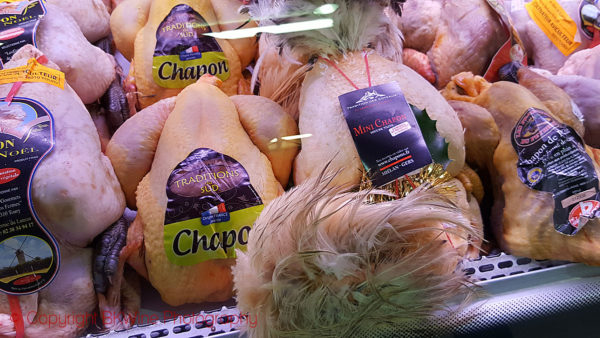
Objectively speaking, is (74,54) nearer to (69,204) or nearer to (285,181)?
(69,204)

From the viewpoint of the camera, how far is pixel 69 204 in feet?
2.66

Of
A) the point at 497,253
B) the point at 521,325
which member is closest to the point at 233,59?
the point at 497,253

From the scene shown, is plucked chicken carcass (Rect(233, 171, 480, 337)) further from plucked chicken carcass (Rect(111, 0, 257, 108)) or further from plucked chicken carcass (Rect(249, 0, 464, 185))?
plucked chicken carcass (Rect(111, 0, 257, 108))

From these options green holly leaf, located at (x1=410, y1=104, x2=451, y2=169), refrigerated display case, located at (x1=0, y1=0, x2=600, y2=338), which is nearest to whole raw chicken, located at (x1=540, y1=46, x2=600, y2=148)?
refrigerated display case, located at (x1=0, y1=0, x2=600, y2=338)

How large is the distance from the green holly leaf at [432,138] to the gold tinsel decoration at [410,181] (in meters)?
0.02

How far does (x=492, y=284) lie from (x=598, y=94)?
64 centimetres

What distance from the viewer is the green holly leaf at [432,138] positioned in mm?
884

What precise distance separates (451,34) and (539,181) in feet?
1.86

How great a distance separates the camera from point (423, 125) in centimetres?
89

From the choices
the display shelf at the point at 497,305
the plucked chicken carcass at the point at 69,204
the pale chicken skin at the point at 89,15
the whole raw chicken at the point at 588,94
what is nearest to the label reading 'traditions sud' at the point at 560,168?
the display shelf at the point at 497,305

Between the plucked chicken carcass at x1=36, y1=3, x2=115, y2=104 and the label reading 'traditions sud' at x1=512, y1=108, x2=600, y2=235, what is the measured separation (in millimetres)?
974

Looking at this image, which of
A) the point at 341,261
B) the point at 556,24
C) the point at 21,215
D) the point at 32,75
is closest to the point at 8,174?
the point at 21,215

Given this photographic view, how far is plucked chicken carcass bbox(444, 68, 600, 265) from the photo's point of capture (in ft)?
3.04

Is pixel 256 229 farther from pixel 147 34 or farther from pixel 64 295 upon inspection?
pixel 147 34
